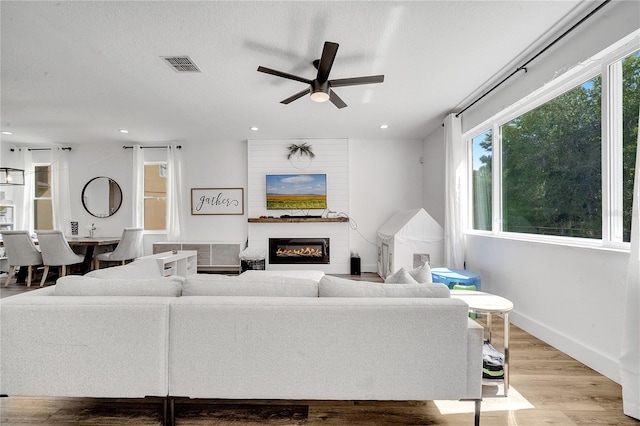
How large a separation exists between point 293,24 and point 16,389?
2792 millimetres

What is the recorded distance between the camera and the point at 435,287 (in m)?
1.50

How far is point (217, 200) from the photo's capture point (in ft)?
18.1

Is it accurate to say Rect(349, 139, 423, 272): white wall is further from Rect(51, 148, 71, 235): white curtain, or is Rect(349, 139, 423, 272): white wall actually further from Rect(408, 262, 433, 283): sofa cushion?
Rect(51, 148, 71, 235): white curtain

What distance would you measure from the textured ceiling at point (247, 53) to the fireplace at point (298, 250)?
222cm

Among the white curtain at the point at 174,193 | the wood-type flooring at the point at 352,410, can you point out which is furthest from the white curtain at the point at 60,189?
the wood-type flooring at the point at 352,410

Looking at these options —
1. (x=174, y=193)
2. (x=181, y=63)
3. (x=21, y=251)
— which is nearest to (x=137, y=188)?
(x=174, y=193)

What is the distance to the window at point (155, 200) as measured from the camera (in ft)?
18.4

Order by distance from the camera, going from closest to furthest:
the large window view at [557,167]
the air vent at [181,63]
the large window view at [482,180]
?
the large window view at [557,167] < the air vent at [181,63] < the large window view at [482,180]

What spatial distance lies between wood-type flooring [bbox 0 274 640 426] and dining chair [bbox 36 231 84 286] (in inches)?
134

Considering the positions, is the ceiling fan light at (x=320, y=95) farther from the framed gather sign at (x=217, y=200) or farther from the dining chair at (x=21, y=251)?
the dining chair at (x=21, y=251)

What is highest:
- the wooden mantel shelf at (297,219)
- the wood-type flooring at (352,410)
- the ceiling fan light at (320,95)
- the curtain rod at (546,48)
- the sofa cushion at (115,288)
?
the curtain rod at (546,48)

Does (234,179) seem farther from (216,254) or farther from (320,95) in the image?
(320,95)

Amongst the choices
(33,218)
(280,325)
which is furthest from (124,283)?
(33,218)

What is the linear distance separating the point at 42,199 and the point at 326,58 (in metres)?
6.89
